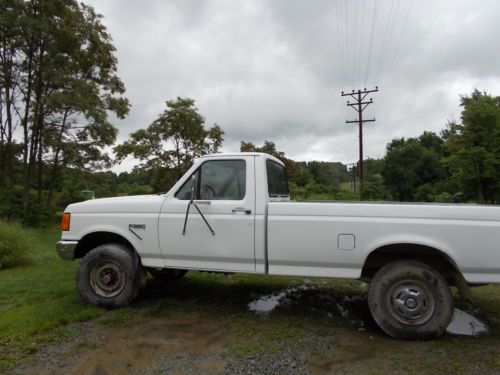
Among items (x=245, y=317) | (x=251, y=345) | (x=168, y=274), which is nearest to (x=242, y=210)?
(x=245, y=317)

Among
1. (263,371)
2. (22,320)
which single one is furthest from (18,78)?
(263,371)

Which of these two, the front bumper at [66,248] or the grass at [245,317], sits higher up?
the front bumper at [66,248]

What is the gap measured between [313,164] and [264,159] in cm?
4250

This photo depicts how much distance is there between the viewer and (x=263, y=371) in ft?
10.5

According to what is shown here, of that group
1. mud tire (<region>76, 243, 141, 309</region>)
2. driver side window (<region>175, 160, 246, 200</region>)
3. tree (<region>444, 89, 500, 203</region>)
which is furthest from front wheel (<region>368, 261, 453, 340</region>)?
tree (<region>444, 89, 500, 203</region>)

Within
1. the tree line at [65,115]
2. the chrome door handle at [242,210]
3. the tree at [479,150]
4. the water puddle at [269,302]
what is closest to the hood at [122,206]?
the chrome door handle at [242,210]

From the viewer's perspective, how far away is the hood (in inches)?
184

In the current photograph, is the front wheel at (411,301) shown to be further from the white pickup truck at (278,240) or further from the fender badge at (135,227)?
the fender badge at (135,227)

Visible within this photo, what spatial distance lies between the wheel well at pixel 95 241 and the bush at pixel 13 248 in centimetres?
462

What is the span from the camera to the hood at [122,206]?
4672 mm

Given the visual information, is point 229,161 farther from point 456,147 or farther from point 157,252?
point 456,147

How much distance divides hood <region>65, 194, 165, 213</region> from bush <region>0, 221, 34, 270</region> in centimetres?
487

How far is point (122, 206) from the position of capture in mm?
4785

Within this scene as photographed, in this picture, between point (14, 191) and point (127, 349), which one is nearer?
point (127, 349)
